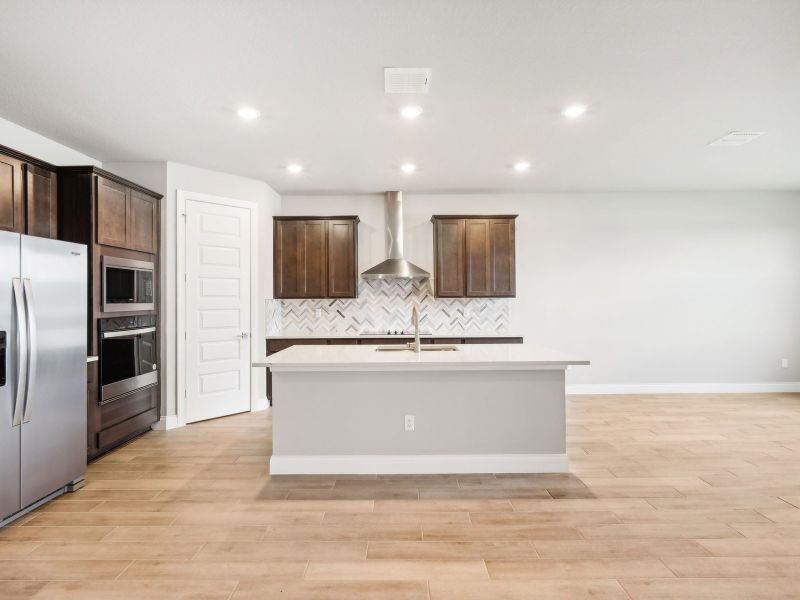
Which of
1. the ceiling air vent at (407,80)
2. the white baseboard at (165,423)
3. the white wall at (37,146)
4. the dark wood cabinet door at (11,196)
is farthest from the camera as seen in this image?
the white baseboard at (165,423)

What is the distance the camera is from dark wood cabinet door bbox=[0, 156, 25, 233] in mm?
3113

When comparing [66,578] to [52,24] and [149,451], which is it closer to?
[149,451]

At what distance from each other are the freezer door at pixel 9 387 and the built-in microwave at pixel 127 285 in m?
1.24

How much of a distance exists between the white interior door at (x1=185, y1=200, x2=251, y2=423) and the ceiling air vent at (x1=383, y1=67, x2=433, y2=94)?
2772mm

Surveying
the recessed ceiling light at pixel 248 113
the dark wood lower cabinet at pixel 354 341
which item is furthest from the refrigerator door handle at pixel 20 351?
the dark wood lower cabinet at pixel 354 341

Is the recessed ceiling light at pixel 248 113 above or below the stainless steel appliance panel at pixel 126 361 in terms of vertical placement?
above

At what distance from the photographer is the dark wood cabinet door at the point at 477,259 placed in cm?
577

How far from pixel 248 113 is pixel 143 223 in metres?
1.70

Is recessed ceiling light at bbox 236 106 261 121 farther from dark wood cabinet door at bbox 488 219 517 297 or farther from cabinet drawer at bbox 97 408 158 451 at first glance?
dark wood cabinet door at bbox 488 219 517 297

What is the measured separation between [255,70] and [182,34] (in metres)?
0.47

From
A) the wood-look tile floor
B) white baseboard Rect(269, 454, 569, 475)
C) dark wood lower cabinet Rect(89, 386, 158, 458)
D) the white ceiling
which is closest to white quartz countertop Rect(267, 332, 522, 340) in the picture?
dark wood lower cabinet Rect(89, 386, 158, 458)

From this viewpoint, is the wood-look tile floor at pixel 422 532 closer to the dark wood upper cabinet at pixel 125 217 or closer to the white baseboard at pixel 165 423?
the white baseboard at pixel 165 423

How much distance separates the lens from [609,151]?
4.44 metres

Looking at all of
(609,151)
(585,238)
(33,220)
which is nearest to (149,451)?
(33,220)
